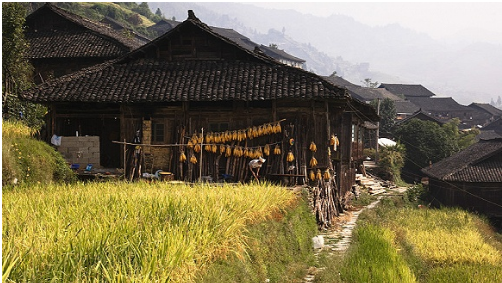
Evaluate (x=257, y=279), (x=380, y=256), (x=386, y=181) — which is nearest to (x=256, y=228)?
(x=257, y=279)

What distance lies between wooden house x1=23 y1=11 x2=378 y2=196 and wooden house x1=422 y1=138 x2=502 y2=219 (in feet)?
48.4

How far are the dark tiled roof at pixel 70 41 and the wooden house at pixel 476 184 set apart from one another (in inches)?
872

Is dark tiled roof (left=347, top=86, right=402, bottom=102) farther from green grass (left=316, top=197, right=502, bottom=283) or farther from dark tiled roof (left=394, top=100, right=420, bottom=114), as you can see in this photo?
green grass (left=316, top=197, right=502, bottom=283)

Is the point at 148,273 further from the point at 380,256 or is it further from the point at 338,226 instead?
the point at 338,226

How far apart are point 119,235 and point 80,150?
44.0ft

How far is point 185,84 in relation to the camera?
57.7 ft

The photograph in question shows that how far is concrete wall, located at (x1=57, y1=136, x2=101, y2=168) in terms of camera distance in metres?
18.3

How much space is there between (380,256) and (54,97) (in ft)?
41.9

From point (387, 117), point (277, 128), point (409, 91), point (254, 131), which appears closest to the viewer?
point (277, 128)

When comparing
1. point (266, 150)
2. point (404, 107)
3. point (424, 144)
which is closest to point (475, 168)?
point (424, 144)

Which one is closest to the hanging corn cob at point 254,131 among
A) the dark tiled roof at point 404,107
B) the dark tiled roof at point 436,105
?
the dark tiled roof at point 404,107

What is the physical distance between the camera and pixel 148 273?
4703 millimetres

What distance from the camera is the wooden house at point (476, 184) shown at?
97.7 ft

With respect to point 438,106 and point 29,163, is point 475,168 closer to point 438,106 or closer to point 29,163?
point 29,163
